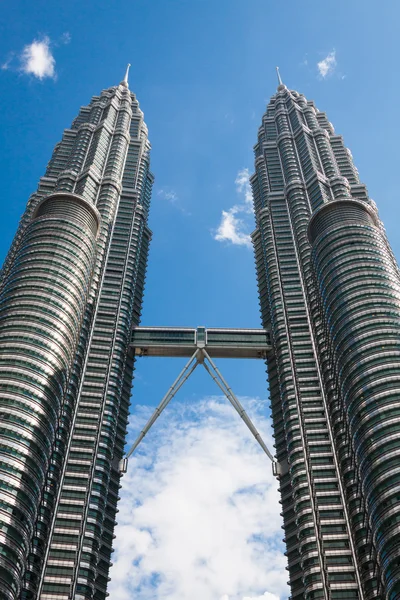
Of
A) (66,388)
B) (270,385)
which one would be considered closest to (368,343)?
(270,385)

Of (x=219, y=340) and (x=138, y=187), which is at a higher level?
(x=138, y=187)

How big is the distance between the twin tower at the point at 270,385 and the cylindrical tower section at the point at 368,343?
0.28 meters

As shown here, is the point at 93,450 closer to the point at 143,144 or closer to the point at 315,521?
the point at 315,521

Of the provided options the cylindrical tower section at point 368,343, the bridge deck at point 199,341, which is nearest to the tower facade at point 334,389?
the cylindrical tower section at point 368,343

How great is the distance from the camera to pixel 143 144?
194375 millimetres

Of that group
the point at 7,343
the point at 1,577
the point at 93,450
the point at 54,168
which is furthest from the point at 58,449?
the point at 54,168

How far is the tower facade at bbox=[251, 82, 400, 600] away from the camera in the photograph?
297 ft

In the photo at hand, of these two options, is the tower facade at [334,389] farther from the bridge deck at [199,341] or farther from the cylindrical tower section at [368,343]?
the bridge deck at [199,341]

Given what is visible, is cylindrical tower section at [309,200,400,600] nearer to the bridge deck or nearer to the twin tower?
the twin tower

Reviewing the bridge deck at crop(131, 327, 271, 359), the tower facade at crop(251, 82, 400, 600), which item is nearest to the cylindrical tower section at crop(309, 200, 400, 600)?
the tower facade at crop(251, 82, 400, 600)

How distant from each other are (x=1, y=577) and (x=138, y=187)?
11978 cm

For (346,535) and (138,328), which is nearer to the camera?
(346,535)

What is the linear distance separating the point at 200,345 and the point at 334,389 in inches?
1358

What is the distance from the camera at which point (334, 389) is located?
11675 centimetres
